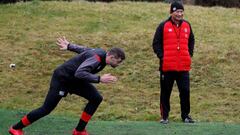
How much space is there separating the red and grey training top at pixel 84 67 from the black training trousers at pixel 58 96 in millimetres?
120

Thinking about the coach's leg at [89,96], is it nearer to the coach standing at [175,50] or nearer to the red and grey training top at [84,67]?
the red and grey training top at [84,67]

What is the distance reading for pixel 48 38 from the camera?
55.9 ft

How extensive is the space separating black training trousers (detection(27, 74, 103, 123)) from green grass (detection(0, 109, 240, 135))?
74 cm

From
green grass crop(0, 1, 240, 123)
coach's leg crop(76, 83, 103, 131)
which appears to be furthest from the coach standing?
coach's leg crop(76, 83, 103, 131)

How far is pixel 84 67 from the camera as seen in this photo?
7.94 m

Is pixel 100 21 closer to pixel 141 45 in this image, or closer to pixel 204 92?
pixel 141 45

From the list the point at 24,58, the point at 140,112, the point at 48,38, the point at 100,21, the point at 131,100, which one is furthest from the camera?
the point at 100,21

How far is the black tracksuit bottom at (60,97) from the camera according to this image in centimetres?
835

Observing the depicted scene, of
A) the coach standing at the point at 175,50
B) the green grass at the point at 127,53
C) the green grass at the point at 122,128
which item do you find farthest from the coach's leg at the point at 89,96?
the green grass at the point at 127,53

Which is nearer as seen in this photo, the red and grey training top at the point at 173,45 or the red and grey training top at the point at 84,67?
the red and grey training top at the point at 84,67

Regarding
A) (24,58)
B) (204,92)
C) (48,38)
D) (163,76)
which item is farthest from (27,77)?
(163,76)

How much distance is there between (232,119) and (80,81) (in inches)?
174

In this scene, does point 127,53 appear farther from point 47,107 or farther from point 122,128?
point 47,107

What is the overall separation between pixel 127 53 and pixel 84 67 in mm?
8239
